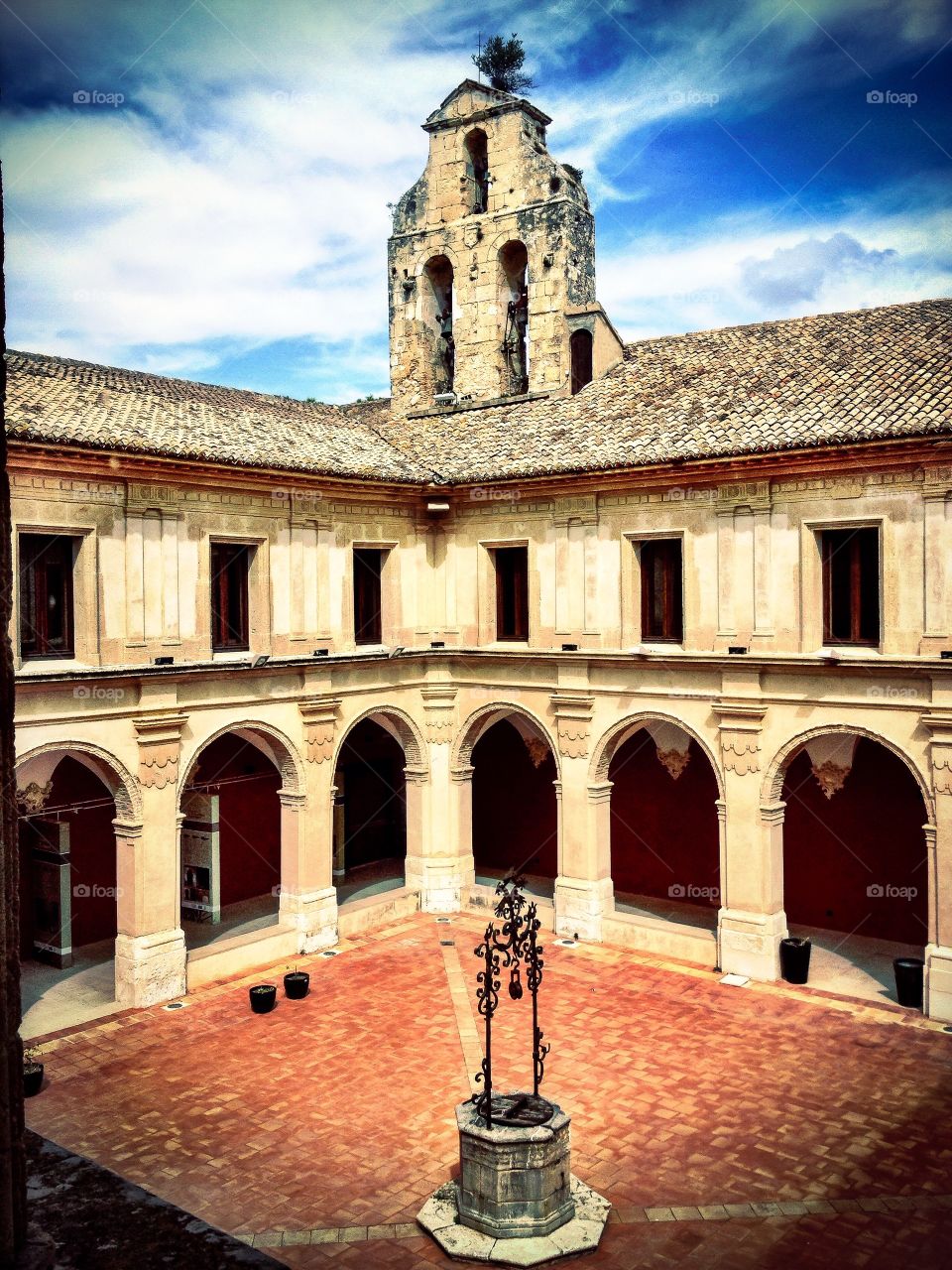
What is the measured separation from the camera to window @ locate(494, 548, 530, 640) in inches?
828

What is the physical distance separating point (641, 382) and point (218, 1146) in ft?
52.3

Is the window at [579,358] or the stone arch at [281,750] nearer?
the stone arch at [281,750]

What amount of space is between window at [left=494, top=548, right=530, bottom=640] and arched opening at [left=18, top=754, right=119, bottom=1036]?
813cm

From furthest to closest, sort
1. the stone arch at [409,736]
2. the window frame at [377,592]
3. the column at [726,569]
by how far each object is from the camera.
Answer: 1. the stone arch at [409,736]
2. the window frame at [377,592]
3. the column at [726,569]

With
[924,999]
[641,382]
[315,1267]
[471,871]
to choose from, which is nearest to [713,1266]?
[315,1267]

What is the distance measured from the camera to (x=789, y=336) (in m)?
21.2

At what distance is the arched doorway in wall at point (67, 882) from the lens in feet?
55.8

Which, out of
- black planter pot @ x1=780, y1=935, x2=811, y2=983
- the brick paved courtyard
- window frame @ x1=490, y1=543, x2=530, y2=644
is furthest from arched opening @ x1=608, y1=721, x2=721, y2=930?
the brick paved courtyard

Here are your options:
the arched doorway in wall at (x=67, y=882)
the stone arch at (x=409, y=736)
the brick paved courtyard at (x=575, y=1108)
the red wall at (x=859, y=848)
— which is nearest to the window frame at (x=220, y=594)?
the arched doorway in wall at (x=67, y=882)

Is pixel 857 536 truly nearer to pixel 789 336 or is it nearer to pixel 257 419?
pixel 789 336

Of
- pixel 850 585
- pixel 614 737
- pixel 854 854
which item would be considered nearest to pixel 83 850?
pixel 614 737

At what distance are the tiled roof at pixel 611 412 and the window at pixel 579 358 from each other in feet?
2.32

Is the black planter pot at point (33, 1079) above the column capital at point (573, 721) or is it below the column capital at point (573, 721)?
below

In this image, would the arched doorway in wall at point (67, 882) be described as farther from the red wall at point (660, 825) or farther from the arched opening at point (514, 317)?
the arched opening at point (514, 317)
